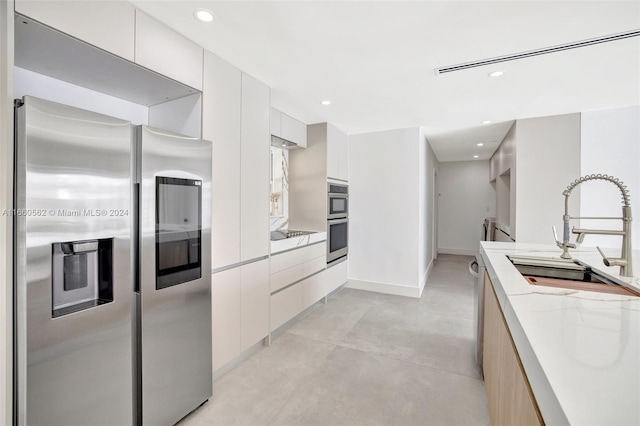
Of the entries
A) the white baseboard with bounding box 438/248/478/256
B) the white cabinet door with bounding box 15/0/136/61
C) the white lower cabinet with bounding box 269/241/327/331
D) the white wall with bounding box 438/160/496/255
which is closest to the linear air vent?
the white cabinet door with bounding box 15/0/136/61

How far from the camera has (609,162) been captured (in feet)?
10.7

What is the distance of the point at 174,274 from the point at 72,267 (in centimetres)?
49

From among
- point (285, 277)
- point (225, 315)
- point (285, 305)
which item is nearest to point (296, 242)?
point (285, 277)

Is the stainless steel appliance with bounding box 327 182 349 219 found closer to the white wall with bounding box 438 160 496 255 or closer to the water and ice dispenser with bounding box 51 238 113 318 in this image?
the water and ice dispenser with bounding box 51 238 113 318

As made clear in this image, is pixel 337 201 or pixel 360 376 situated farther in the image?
pixel 337 201

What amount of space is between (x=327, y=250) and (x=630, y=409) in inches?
138

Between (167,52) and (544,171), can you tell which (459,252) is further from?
(167,52)

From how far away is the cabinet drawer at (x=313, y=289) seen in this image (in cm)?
342

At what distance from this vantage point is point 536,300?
1.06 m

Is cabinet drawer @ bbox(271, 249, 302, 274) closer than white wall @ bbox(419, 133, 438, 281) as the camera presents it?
Yes

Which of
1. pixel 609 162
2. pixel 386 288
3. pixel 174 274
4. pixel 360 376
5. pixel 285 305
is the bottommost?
pixel 360 376

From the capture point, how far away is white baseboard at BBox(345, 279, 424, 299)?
420 centimetres

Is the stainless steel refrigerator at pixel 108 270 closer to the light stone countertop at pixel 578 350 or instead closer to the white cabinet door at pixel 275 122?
the white cabinet door at pixel 275 122

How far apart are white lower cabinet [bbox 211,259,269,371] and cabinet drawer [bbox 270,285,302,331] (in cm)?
16
